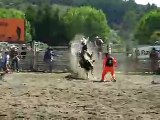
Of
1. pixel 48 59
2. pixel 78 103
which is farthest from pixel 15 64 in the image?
pixel 78 103

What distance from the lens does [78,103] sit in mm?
12547

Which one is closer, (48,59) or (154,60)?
(154,60)

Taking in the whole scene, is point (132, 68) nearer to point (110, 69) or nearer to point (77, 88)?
point (110, 69)

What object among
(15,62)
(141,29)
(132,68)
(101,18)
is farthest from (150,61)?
(101,18)

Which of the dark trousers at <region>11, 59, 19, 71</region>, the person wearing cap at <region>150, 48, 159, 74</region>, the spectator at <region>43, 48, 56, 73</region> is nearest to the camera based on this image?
the person wearing cap at <region>150, 48, 159, 74</region>

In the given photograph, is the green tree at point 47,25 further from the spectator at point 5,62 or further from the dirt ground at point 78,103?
the dirt ground at point 78,103

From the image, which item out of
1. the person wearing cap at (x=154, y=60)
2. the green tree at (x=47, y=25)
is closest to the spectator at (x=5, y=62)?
the person wearing cap at (x=154, y=60)

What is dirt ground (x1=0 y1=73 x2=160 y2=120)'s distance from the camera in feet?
34.7

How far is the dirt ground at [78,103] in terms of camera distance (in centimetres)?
1057

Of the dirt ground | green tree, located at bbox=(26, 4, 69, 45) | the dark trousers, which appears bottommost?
the dirt ground

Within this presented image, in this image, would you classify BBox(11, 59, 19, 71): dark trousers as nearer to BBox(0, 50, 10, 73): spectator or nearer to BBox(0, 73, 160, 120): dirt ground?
BBox(0, 50, 10, 73): spectator

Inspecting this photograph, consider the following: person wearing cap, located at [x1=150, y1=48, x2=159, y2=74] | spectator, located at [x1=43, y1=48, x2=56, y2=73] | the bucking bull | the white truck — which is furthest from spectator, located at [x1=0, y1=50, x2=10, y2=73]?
person wearing cap, located at [x1=150, y1=48, x2=159, y2=74]

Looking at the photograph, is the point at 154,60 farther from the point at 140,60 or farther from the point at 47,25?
the point at 47,25

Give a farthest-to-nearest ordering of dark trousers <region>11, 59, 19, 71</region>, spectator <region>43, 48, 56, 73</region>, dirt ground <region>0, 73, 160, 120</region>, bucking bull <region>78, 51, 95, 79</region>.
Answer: spectator <region>43, 48, 56, 73</region> → dark trousers <region>11, 59, 19, 71</region> → bucking bull <region>78, 51, 95, 79</region> → dirt ground <region>0, 73, 160, 120</region>
